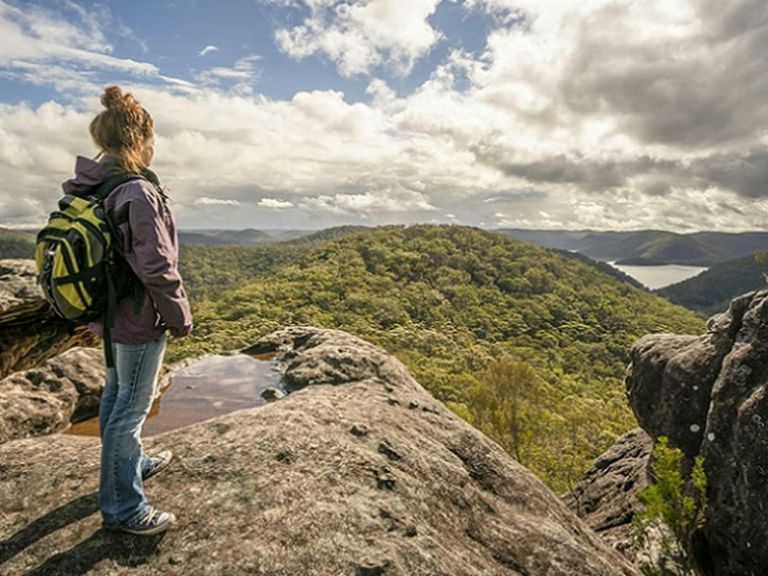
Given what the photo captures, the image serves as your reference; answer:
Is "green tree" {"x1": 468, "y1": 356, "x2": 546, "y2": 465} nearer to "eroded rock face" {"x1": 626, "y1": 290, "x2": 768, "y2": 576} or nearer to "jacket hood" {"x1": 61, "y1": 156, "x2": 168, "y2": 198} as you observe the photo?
"eroded rock face" {"x1": 626, "y1": 290, "x2": 768, "y2": 576}

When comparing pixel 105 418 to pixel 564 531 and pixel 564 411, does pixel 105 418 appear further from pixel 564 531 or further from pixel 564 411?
pixel 564 411

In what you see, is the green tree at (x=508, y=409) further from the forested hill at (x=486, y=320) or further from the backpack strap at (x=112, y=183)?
the backpack strap at (x=112, y=183)

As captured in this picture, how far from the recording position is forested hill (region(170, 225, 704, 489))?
3481cm

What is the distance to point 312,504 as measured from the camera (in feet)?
18.2

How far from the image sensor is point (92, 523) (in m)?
5.10

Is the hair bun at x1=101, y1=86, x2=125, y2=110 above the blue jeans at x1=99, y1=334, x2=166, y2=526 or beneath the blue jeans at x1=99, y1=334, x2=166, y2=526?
above

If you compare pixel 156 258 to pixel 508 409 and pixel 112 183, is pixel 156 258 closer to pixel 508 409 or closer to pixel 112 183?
pixel 112 183

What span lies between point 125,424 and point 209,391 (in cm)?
633

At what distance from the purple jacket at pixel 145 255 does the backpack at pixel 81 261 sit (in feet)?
0.40

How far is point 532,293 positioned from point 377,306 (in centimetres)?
5920

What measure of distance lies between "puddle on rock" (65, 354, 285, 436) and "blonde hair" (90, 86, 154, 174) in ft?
19.3

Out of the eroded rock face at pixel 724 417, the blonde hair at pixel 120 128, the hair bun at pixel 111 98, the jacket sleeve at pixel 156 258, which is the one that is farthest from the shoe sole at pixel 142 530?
the eroded rock face at pixel 724 417

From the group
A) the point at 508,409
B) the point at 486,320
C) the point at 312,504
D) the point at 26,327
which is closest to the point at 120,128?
the point at 312,504

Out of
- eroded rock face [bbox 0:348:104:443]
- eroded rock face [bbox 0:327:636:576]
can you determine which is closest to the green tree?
eroded rock face [bbox 0:327:636:576]
